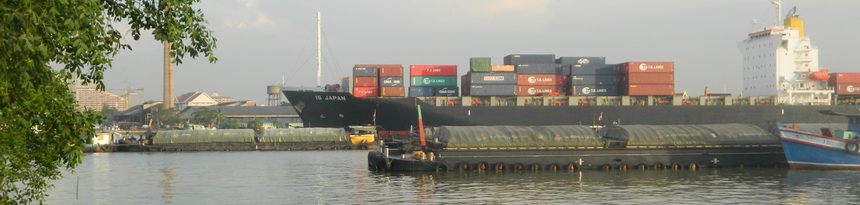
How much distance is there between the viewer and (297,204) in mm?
37500

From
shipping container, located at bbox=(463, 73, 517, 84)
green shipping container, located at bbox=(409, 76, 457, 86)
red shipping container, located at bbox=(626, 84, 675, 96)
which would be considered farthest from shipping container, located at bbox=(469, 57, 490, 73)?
red shipping container, located at bbox=(626, 84, 675, 96)

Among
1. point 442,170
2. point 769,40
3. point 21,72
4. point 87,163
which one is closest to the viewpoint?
point 21,72

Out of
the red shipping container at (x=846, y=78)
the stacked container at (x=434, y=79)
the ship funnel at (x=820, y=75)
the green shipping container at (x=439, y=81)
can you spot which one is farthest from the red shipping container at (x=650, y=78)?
the red shipping container at (x=846, y=78)

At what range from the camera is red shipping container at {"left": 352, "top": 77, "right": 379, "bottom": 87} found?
9844cm

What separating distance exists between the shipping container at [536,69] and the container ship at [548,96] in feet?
0.37

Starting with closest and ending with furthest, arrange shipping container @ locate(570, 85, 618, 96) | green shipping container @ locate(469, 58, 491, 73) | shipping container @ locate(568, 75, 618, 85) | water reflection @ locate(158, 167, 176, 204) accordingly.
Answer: water reflection @ locate(158, 167, 176, 204) < green shipping container @ locate(469, 58, 491, 73) < shipping container @ locate(570, 85, 618, 96) < shipping container @ locate(568, 75, 618, 85)

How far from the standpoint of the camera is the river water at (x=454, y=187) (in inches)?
1516

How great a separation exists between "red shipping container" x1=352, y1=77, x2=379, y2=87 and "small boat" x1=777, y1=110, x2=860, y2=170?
53.5m

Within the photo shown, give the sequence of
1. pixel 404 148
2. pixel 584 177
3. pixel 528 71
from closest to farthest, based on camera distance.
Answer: pixel 584 177, pixel 404 148, pixel 528 71

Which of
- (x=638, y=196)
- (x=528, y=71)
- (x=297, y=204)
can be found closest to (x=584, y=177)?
(x=638, y=196)

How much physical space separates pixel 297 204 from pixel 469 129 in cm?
1879

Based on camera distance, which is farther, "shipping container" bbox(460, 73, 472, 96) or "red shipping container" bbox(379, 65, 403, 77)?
"shipping container" bbox(460, 73, 472, 96)

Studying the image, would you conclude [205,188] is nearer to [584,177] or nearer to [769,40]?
[584,177]

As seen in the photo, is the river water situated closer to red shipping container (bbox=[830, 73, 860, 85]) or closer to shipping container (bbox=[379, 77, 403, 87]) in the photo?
shipping container (bbox=[379, 77, 403, 87])
